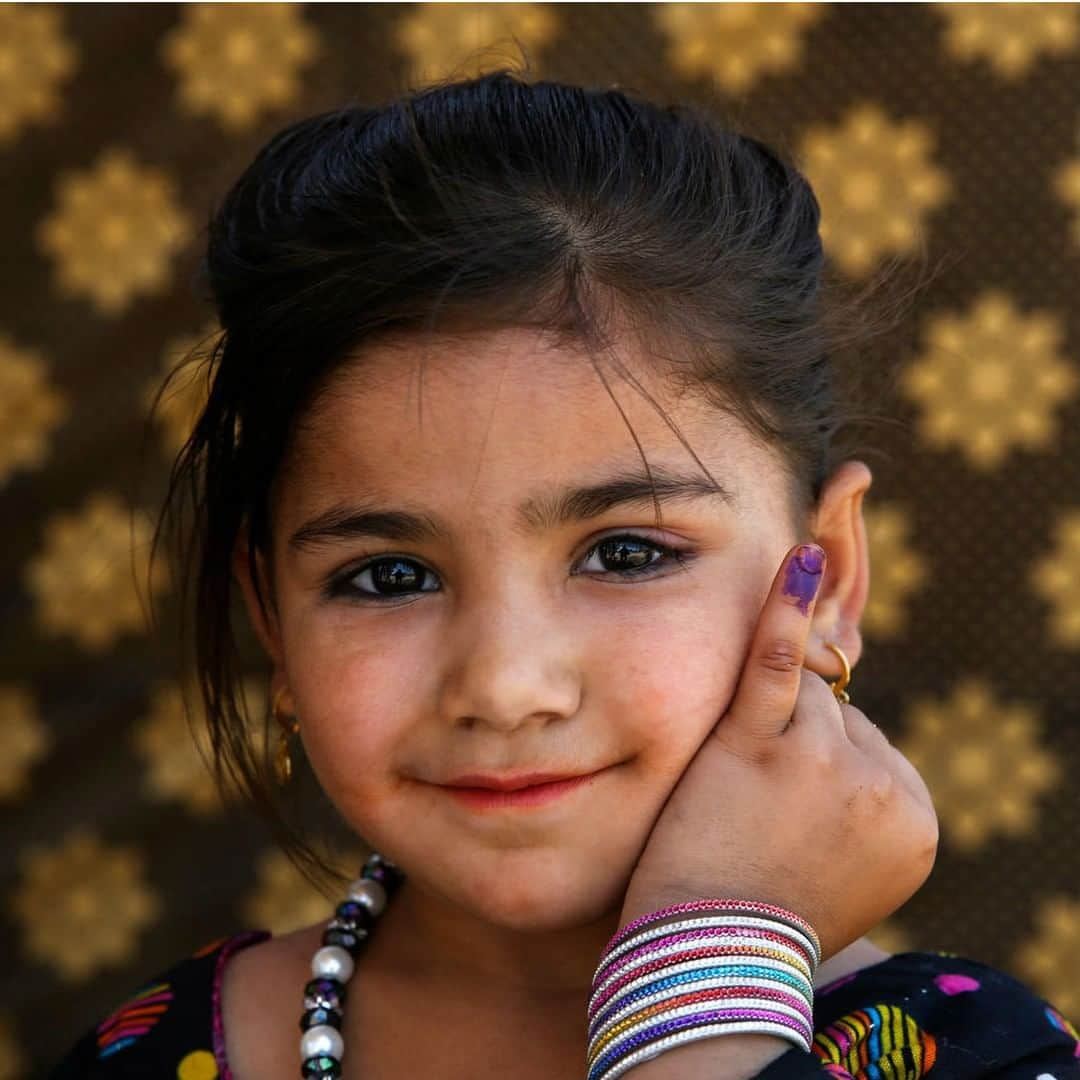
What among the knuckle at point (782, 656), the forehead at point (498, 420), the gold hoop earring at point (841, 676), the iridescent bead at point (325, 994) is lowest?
the iridescent bead at point (325, 994)

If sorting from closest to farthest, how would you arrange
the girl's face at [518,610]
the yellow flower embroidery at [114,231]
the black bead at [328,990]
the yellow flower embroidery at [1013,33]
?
the girl's face at [518,610] < the black bead at [328,990] < the yellow flower embroidery at [1013,33] < the yellow flower embroidery at [114,231]

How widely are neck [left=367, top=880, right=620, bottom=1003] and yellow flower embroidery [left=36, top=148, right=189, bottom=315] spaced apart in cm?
118

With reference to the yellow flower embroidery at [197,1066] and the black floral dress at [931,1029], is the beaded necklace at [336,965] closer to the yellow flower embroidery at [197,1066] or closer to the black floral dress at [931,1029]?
the yellow flower embroidery at [197,1066]

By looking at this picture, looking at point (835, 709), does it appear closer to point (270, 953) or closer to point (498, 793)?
point (498, 793)

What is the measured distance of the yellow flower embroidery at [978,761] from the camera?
219 cm

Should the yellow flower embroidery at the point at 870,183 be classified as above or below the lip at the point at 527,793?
above

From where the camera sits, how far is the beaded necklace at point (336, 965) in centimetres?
149

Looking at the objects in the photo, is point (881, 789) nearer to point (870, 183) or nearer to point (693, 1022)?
point (693, 1022)

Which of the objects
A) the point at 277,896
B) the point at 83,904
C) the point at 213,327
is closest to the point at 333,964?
the point at 277,896

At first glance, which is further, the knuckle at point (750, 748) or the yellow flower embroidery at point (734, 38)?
the yellow flower embroidery at point (734, 38)

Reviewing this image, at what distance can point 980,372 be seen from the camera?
7.14 feet

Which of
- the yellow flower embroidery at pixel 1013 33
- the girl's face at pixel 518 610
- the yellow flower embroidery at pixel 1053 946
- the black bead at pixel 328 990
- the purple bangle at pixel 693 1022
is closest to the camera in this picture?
the purple bangle at pixel 693 1022

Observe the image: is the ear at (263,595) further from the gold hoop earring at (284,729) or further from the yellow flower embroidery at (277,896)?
the yellow flower embroidery at (277,896)

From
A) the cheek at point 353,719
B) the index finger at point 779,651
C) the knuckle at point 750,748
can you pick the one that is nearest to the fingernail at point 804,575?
the index finger at point 779,651
